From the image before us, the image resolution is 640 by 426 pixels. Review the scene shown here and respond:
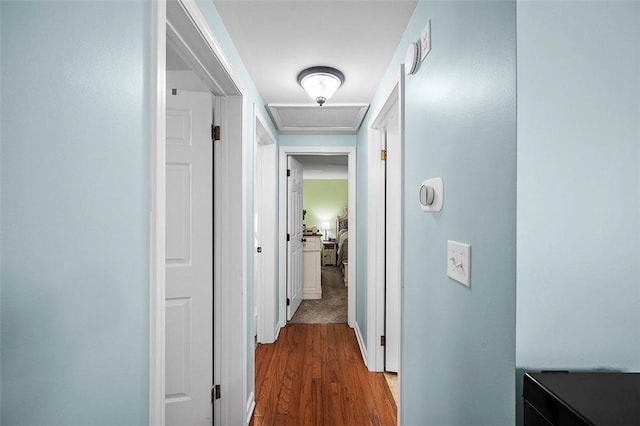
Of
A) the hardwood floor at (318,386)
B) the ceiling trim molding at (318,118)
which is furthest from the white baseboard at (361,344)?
the ceiling trim molding at (318,118)

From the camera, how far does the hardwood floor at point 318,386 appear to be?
2.02 meters

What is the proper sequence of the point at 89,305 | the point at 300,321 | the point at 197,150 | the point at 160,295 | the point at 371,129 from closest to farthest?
the point at 89,305 < the point at 160,295 < the point at 197,150 < the point at 371,129 < the point at 300,321

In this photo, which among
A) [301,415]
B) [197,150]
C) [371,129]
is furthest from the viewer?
[371,129]

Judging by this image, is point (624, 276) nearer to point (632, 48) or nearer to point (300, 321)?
point (632, 48)

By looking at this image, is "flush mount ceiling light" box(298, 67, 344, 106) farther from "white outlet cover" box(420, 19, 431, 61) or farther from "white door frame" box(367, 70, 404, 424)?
"white outlet cover" box(420, 19, 431, 61)

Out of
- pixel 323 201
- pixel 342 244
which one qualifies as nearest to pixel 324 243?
pixel 342 244

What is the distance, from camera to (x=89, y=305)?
0.68 meters

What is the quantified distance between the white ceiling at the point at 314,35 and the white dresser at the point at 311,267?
2.69 meters

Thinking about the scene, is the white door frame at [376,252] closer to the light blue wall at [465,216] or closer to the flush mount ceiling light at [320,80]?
the flush mount ceiling light at [320,80]

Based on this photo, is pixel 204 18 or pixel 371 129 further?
pixel 371 129

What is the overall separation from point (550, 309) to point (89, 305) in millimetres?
1035

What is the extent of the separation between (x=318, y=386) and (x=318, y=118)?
2.29 m

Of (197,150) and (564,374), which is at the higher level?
(197,150)

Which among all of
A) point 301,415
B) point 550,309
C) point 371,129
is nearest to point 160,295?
point 550,309
